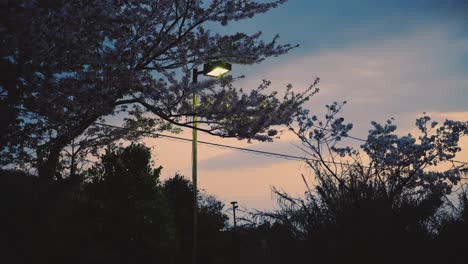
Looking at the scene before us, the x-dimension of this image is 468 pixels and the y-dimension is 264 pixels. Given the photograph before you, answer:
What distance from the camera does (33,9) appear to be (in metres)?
6.61

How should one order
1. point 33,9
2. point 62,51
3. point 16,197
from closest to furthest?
point 16,197
point 33,9
point 62,51

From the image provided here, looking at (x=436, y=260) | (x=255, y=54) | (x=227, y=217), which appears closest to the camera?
(x=436, y=260)

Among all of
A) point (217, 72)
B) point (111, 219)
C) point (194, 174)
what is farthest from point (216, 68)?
point (111, 219)

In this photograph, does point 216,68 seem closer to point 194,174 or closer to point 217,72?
point 217,72

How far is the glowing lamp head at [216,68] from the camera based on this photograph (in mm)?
11078

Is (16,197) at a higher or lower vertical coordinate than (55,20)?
lower

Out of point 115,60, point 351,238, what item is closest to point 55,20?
point 115,60

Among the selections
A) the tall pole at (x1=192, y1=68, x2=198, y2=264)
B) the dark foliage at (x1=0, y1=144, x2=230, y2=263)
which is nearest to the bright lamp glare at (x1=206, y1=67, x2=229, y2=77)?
the tall pole at (x1=192, y1=68, x2=198, y2=264)

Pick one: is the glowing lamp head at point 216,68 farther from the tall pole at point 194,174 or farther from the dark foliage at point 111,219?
the dark foliage at point 111,219

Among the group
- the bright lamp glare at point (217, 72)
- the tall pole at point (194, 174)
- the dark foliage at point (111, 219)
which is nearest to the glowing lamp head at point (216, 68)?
the bright lamp glare at point (217, 72)

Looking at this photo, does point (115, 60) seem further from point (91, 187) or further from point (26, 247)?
point (91, 187)

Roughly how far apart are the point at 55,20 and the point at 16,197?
3002mm

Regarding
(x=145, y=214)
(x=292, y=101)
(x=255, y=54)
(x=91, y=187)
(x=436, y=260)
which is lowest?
(x=436, y=260)

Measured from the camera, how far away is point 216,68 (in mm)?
11172
